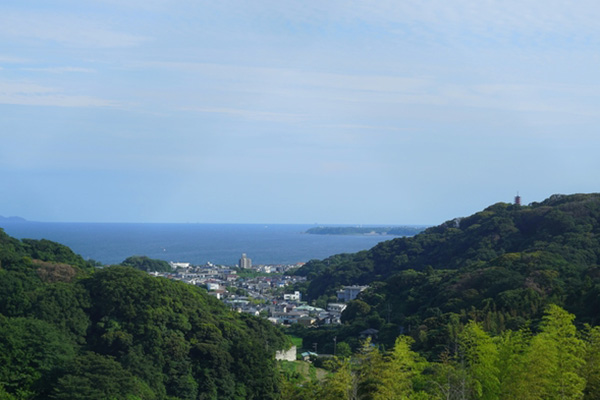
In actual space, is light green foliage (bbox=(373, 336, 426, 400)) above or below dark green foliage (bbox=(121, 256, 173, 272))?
above

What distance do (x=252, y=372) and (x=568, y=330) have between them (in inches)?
488

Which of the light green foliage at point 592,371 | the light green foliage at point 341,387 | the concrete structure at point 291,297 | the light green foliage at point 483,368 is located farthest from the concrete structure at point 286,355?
the concrete structure at point 291,297

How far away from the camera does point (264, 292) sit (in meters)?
58.6

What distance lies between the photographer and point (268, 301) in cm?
5094

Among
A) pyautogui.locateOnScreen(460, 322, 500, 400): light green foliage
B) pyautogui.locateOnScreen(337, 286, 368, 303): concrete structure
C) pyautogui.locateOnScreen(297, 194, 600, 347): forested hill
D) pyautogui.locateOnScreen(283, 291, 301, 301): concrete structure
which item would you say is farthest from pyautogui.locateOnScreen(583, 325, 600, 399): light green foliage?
pyautogui.locateOnScreen(283, 291, 301, 301): concrete structure

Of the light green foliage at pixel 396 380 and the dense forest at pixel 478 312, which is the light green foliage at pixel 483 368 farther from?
the light green foliage at pixel 396 380

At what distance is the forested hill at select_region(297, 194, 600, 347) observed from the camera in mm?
25703

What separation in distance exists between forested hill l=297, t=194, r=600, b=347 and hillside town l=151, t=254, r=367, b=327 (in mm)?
2680

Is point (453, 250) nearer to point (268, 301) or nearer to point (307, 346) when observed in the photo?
point (268, 301)

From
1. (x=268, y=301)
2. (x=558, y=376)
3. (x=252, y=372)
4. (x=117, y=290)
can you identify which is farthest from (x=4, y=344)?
(x=268, y=301)

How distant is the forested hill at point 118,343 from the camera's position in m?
18.2

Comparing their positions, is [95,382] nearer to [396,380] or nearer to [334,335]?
[396,380]

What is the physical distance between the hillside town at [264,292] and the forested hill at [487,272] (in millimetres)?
2680

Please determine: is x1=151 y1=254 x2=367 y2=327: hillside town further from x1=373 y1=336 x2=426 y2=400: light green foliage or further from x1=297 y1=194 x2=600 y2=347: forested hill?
x1=373 y1=336 x2=426 y2=400: light green foliage
